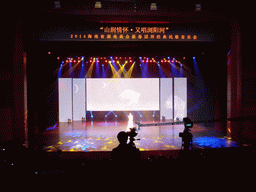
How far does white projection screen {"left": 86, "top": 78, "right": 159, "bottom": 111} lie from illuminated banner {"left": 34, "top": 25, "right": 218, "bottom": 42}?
154 inches

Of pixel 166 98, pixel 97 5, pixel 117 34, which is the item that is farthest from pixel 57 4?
pixel 166 98

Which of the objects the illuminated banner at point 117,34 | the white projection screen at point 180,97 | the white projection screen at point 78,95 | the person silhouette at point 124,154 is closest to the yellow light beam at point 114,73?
the white projection screen at point 78,95

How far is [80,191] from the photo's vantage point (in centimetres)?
163

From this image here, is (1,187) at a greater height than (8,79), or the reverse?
(8,79)

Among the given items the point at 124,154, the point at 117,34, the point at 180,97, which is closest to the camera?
the point at 124,154

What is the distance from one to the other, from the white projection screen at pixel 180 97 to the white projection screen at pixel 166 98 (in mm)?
270

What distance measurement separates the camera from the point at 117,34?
5965mm

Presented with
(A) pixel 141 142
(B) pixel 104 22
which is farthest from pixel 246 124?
(B) pixel 104 22

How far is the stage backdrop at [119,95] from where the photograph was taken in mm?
9695

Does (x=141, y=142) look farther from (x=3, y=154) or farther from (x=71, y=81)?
(x=71, y=81)

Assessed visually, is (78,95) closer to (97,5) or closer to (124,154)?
(97,5)

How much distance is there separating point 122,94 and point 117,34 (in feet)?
14.0

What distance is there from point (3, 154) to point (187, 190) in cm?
238

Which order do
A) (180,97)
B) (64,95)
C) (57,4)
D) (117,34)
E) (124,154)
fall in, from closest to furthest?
(124,154) → (57,4) → (117,34) → (64,95) → (180,97)
